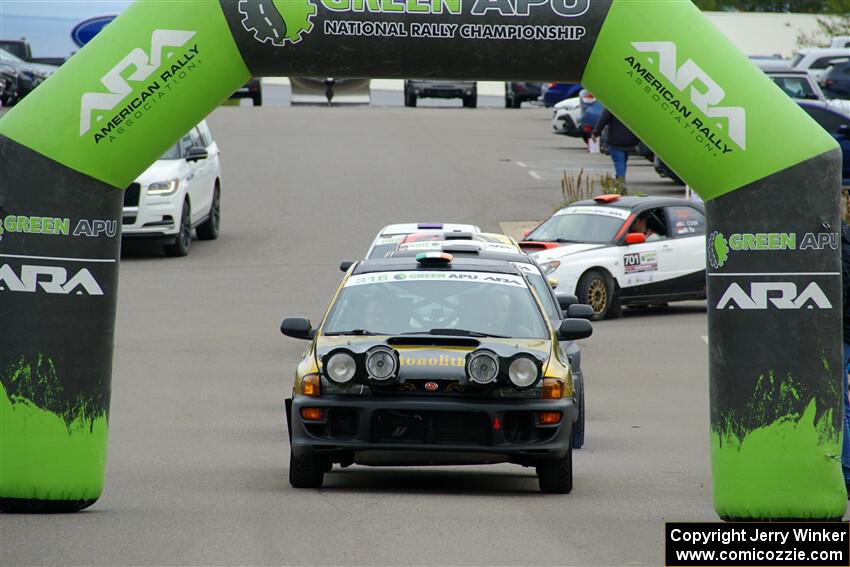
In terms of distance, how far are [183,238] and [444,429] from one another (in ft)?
50.0

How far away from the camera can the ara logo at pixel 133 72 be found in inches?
365

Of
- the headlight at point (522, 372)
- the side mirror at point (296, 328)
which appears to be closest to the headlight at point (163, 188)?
the side mirror at point (296, 328)

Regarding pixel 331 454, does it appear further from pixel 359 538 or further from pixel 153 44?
pixel 153 44

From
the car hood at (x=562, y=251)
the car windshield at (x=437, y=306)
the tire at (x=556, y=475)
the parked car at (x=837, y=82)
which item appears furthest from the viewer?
the parked car at (x=837, y=82)

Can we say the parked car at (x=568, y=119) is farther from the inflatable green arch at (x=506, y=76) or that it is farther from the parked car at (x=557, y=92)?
the inflatable green arch at (x=506, y=76)

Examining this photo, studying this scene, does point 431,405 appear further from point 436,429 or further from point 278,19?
point 278,19

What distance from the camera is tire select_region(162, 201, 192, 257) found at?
24188 millimetres

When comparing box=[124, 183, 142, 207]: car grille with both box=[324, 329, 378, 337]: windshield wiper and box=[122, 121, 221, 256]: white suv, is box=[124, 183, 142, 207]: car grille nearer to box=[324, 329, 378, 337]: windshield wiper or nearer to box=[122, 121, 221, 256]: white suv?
box=[122, 121, 221, 256]: white suv

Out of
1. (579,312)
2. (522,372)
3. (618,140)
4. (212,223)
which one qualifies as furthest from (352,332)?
(618,140)

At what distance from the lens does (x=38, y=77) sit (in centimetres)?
4494

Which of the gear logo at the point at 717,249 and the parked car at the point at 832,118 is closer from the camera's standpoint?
the gear logo at the point at 717,249

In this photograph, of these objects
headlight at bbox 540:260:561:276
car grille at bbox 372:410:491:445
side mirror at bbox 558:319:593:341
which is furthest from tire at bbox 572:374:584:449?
headlight at bbox 540:260:561:276

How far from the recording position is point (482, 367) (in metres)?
9.95

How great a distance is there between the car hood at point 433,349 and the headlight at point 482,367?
0.09m
